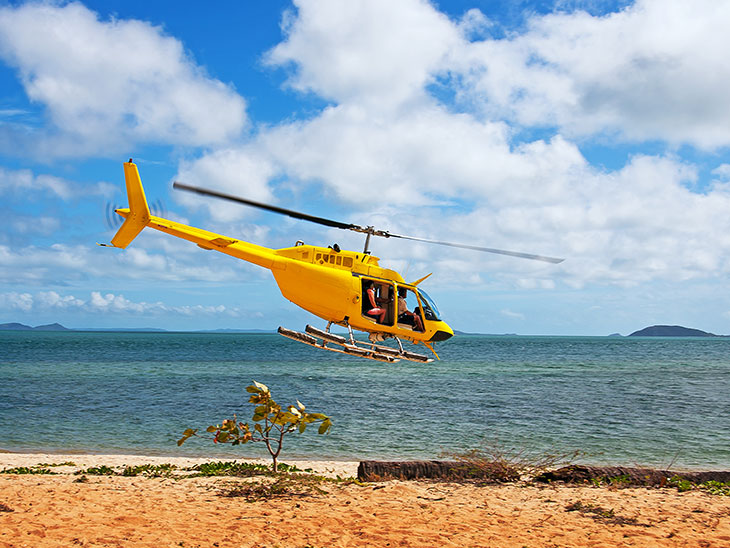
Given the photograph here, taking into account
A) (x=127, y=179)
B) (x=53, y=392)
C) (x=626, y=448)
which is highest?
(x=127, y=179)

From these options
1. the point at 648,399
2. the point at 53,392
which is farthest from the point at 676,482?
the point at 53,392

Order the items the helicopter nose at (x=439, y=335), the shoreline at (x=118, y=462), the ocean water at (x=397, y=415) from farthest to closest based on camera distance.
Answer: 1. the ocean water at (x=397, y=415)
2. the shoreline at (x=118, y=462)
3. the helicopter nose at (x=439, y=335)

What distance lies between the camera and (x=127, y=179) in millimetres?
12930

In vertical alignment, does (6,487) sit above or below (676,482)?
below

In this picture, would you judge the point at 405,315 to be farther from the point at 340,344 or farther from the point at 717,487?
the point at 717,487

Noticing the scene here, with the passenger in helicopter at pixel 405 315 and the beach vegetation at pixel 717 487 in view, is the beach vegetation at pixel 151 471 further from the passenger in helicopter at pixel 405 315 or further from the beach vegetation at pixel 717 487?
the beach vegetation at pixel 717 487

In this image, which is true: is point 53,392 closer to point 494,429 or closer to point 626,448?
point 494,429

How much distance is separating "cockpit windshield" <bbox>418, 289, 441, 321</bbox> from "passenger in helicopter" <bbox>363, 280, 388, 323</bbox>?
105cm

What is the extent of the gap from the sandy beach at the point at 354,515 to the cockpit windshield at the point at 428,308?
3705 millimetres

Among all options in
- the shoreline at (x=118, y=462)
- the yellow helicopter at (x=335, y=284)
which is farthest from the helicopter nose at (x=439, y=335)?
the shoreline at (x=118, y=462)

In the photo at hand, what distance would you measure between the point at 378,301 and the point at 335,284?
3.86 feet

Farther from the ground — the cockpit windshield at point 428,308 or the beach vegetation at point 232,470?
the cockpit windshield at point 428,308

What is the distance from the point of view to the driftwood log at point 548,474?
11234mm

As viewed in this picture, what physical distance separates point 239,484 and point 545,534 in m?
5.60
